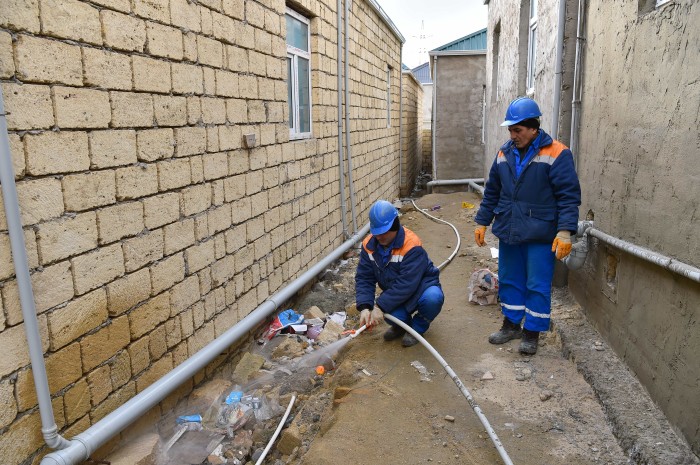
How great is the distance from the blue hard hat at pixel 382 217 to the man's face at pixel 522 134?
1.09 m

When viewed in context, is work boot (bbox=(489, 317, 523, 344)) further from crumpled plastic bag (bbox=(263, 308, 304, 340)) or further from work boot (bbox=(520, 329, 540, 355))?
crumpled plastic bag (bbox=(263, 308, 304, 340))

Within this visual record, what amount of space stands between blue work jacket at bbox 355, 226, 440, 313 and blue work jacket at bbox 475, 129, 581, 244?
2.31ft

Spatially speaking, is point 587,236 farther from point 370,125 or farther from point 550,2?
point 370,125

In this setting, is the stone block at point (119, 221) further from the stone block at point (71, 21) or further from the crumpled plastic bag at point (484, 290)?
the crumpled plastic bag at point (484, 290)

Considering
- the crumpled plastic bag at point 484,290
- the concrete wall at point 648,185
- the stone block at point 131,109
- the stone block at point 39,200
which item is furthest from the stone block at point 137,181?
the crumpled plastic bag at point 484,290

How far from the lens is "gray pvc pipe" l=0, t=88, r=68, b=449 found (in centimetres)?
229

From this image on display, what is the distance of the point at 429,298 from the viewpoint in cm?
425

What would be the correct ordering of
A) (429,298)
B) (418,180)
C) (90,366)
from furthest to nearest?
(418,180) → (429,298) → (90,366)

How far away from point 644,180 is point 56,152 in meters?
3.54

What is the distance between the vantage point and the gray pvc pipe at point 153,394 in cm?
265

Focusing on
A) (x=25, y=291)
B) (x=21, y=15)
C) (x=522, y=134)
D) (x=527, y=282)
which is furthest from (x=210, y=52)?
(x=527, y=282)

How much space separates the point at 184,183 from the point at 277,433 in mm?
1861

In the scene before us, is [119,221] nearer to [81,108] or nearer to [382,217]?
[81,108]

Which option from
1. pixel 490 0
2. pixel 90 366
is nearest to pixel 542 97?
pixel 90 366
